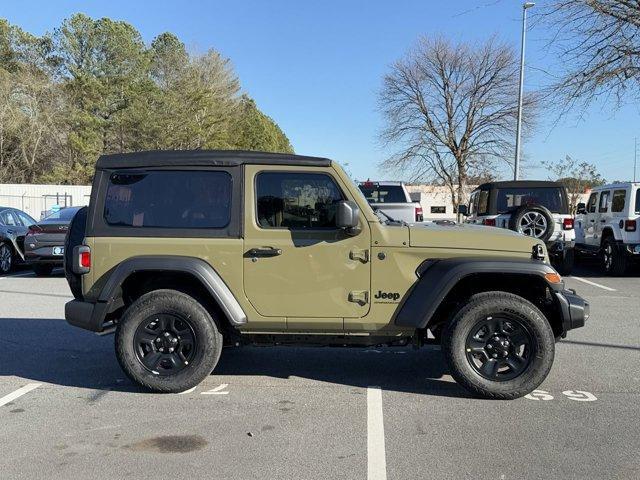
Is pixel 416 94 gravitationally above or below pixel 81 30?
below

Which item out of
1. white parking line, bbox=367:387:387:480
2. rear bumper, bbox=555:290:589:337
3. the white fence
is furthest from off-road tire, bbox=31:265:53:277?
the white fence

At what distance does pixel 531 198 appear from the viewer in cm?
1170

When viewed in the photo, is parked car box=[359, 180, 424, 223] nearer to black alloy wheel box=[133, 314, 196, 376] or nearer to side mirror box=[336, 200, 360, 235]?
side mirror box=[336, 200, 360, 235]

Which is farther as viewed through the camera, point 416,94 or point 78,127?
point 78,127

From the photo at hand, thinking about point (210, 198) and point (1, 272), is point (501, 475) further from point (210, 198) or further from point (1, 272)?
point (1, 272)

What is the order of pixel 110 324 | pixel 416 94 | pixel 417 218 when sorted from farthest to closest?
pixel 416 94
pixel 417 218
pixel 110 324

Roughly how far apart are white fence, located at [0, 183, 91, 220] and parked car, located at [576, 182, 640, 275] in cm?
2385

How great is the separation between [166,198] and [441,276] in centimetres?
232

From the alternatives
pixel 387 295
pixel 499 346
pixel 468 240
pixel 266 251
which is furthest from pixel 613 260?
pixel 266 251

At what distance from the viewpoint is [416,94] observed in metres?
33.5

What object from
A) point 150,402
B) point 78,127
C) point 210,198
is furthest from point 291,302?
point 78,127

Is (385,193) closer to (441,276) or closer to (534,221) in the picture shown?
(534,221)

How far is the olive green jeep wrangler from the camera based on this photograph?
4508 mm

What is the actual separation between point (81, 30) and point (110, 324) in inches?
1699
